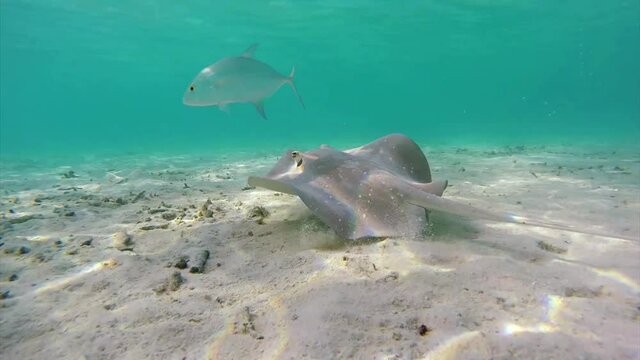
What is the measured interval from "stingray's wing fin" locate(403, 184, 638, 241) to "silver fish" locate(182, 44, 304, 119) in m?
3.96

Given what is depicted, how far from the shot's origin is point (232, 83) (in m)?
6.20

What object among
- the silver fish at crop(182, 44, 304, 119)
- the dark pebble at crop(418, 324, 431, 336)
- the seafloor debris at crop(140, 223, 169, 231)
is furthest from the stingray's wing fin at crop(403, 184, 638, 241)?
the silver fish at crop(182, 44, 304, 119)

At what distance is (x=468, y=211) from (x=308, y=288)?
4.50 ft

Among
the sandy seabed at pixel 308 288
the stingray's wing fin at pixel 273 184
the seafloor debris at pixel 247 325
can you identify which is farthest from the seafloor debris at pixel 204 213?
the seafloor debris at pixel 247 325

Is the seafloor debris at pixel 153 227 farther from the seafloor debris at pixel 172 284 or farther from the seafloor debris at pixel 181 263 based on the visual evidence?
the seafloor debris at pixel 172 284

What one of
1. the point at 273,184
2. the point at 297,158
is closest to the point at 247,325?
the point at 273,184

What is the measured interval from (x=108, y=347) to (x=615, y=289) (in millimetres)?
3561

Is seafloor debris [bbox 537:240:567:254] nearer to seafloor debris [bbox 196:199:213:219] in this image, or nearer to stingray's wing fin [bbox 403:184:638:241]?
stingray's wing fin [bbox 403:184:638:241]

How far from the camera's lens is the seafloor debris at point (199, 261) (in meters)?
3.18

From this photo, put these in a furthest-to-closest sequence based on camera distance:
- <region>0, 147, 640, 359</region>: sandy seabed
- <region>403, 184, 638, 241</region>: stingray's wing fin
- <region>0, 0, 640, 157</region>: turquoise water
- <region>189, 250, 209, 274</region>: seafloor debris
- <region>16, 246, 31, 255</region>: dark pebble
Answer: <region>0, 0, 640, 157</region>: turquoise water < <region>16, 246, 31, 255</region>: dark pebble < <region>189, 250, 209, 274</region>: seafloor debris < <region>403, 184, 638, 241</region>: stingray's wing fin < <region>0, 147, 640, 359</region>: sandy seabed

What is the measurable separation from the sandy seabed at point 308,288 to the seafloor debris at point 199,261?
31mm

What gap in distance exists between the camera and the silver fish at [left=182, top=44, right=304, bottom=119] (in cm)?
594

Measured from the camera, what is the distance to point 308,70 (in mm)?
80125

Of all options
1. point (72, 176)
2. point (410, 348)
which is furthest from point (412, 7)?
point (410, 348)
